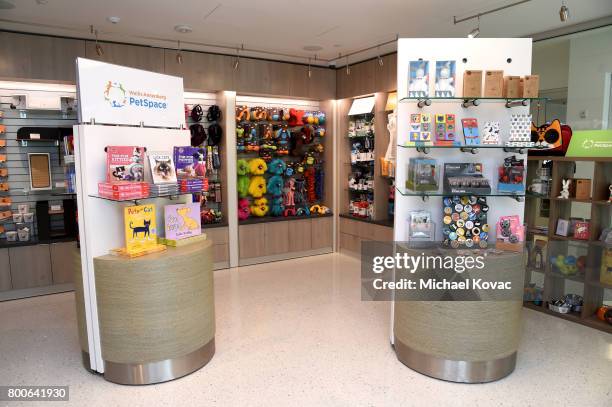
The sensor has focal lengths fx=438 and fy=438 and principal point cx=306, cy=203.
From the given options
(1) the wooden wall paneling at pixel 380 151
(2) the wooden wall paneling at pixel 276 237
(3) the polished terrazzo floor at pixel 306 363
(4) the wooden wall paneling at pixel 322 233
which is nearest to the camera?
(3) the polished terrazzo floor at pixel 306 363

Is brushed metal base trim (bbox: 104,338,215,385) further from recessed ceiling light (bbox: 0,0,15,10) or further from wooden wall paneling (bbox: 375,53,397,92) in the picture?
wooden wall paneling (bbox: 375,53,397,92)

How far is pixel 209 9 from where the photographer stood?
4.36m

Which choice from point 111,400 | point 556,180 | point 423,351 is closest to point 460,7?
point 556,180

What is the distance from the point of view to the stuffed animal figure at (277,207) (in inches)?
274

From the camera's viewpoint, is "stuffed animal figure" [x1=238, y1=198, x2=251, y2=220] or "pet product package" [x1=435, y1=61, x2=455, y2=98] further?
"stuffed animal figure" [x1=238, y1=198, x2=251, y2=220]

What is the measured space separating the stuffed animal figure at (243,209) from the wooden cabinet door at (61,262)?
2.27 meters

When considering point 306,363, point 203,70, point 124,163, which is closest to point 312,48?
point 203,70

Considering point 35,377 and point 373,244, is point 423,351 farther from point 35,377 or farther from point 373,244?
point 373,244

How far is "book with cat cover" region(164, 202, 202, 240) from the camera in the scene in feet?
11.0

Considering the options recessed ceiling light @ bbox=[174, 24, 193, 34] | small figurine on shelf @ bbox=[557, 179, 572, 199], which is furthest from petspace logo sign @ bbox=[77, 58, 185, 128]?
small figurine on shelf @ bbox=[557, 179, 572, 199]

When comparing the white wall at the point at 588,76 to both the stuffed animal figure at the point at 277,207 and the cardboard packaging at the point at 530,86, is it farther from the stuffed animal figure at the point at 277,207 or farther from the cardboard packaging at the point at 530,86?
the stuffed animal figure at the point at 277,207

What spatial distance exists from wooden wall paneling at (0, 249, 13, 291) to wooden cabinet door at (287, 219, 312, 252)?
12.2 feet

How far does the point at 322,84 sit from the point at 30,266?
4.87 metres

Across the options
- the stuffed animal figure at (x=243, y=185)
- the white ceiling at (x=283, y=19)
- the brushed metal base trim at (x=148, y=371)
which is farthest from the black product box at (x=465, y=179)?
the stuffed animal figure at (x=243, y=185)
